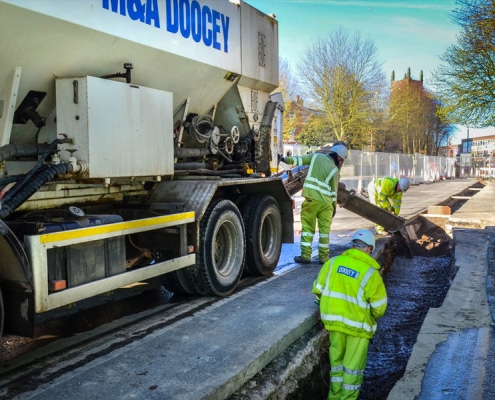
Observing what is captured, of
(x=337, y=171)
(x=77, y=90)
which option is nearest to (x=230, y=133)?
(x=337, y=171)

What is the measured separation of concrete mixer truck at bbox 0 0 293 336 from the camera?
367 centimetres

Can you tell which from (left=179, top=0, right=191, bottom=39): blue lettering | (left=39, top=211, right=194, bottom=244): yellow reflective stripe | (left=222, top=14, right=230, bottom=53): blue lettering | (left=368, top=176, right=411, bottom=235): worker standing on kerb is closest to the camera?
(left=39, top=211, right=194, bottom=244): yellow reflective stripe

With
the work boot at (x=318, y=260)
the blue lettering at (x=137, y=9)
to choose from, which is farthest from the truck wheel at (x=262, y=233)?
the blue lettering at (x=137, y=9)

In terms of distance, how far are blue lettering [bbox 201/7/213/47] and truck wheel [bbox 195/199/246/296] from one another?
165 centimetres

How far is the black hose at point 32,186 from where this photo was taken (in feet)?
11.9

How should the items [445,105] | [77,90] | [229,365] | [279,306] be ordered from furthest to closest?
[445,105]
[279,306]
[77,90]
[229,365]

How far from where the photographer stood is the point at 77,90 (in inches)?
161

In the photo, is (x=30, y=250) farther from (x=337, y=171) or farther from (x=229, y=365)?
(x=337, y=171)

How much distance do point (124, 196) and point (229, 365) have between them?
228cm

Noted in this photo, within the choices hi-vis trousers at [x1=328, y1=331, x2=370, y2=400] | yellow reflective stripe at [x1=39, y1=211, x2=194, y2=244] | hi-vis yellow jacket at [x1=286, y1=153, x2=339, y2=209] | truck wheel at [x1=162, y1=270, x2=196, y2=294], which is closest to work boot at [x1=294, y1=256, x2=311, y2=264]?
hi-vis yellow jacket at [x1=286, y1=153, x2=339, y2=209]

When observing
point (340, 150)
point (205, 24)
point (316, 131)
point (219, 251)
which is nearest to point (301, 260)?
point (340, 150)

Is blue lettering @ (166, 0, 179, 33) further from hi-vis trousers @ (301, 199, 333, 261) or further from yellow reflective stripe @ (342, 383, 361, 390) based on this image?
yellow reflective stripe @ (342, 383, 361, 390)

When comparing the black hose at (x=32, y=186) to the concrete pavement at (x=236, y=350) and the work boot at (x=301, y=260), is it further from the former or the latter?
the work boot at (x=301, y=260)

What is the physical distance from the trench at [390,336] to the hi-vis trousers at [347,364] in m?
0.28
